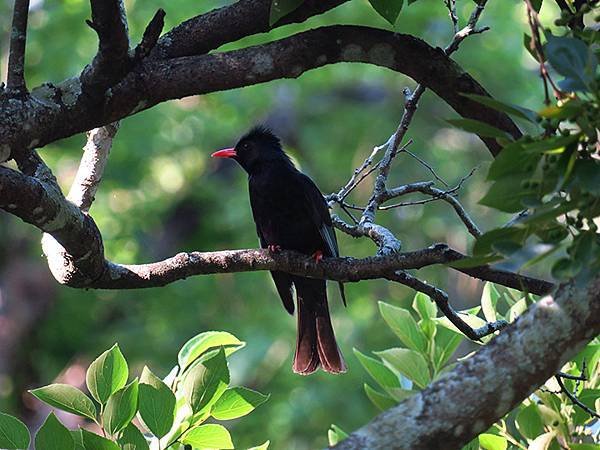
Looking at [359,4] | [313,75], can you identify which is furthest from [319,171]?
[359,4]

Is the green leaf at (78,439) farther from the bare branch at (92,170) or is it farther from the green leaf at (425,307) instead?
the green leaf at (425,307)

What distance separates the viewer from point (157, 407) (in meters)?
2.54

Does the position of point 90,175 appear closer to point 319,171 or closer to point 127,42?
point 127,42

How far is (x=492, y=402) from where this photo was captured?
1.86 m

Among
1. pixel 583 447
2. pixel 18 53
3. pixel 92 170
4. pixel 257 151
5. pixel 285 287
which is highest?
pixel 257 151

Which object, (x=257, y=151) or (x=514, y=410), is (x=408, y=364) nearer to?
(x=514, y=410)

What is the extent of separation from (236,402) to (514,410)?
81 centimetres

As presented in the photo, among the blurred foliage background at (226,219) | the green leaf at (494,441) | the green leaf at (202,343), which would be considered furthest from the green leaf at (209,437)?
the blurred foliage background at (226,219)

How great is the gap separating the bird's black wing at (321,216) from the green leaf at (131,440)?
2.43m

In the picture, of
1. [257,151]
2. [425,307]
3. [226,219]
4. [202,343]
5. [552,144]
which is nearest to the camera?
[552,144]

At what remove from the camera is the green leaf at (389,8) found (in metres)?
2.71

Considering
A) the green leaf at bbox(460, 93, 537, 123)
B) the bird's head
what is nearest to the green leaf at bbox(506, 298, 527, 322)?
the green leaf at bbox(460, 93, 537, 123)

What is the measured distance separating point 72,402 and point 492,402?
1.21 meters

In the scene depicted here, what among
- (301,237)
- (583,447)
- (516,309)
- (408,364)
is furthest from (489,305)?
(301,237)
